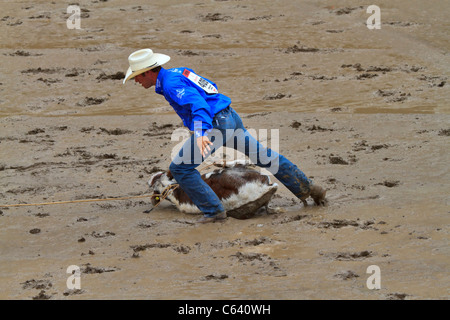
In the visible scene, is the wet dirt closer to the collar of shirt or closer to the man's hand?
the man's hand

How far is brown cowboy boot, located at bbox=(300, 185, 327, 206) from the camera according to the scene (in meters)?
6.16

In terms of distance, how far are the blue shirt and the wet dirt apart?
1035mm

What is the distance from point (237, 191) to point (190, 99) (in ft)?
3.80

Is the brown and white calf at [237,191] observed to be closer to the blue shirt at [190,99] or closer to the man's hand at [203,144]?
the blue shirt at [190,99]

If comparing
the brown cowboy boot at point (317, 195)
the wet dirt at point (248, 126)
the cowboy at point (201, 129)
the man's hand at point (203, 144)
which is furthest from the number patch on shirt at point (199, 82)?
the brown cowboy boot at point (317, 195)

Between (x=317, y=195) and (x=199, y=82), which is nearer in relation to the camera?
(x=199, y=82)

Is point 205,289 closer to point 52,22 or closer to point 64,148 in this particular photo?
point 64,148

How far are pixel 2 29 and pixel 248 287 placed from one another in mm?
10685

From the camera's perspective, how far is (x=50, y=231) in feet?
20.1

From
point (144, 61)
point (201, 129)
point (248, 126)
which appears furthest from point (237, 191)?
point (248, 126)

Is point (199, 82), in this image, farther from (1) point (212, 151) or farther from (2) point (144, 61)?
(1) point (212, 151)

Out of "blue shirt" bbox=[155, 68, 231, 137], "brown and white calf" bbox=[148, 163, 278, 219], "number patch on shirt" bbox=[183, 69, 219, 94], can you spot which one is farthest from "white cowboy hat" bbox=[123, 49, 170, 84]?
"brown and white calf" bbox=[148, 163, 278, 219]

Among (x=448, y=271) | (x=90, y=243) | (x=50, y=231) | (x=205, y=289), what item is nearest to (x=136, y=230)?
(x=90, y=243)

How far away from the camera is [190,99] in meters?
5.46
